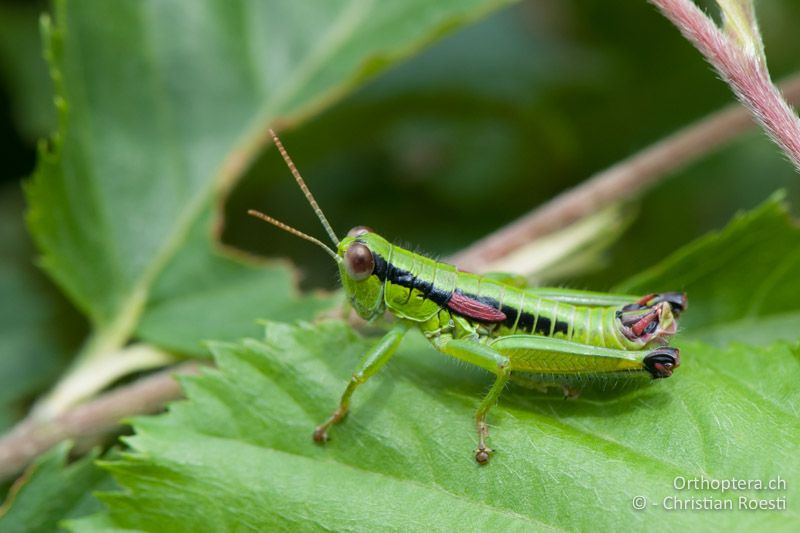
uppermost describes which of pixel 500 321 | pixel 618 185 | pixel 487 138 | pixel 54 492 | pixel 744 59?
pixel 487 138

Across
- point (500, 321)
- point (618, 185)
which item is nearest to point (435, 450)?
point (500, 321)

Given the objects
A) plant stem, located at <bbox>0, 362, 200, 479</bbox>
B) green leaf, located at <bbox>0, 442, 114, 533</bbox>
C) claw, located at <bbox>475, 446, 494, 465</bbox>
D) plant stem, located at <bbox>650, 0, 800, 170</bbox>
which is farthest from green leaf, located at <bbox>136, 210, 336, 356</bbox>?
plant stem, located at <bbox>650, 0, 800, 170</bbox>

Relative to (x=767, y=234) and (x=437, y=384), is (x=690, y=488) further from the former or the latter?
(x=767, y=234)

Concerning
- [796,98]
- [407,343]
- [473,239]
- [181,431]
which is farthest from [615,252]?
[181,431]

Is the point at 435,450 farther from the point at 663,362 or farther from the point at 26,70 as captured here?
the point at 26,70

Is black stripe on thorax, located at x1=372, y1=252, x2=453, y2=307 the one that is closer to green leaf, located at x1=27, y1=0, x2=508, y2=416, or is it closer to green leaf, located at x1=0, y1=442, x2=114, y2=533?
green leaf, located at x1=27, y1=0, x2=508, y2=416

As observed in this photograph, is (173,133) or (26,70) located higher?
(26,70)
